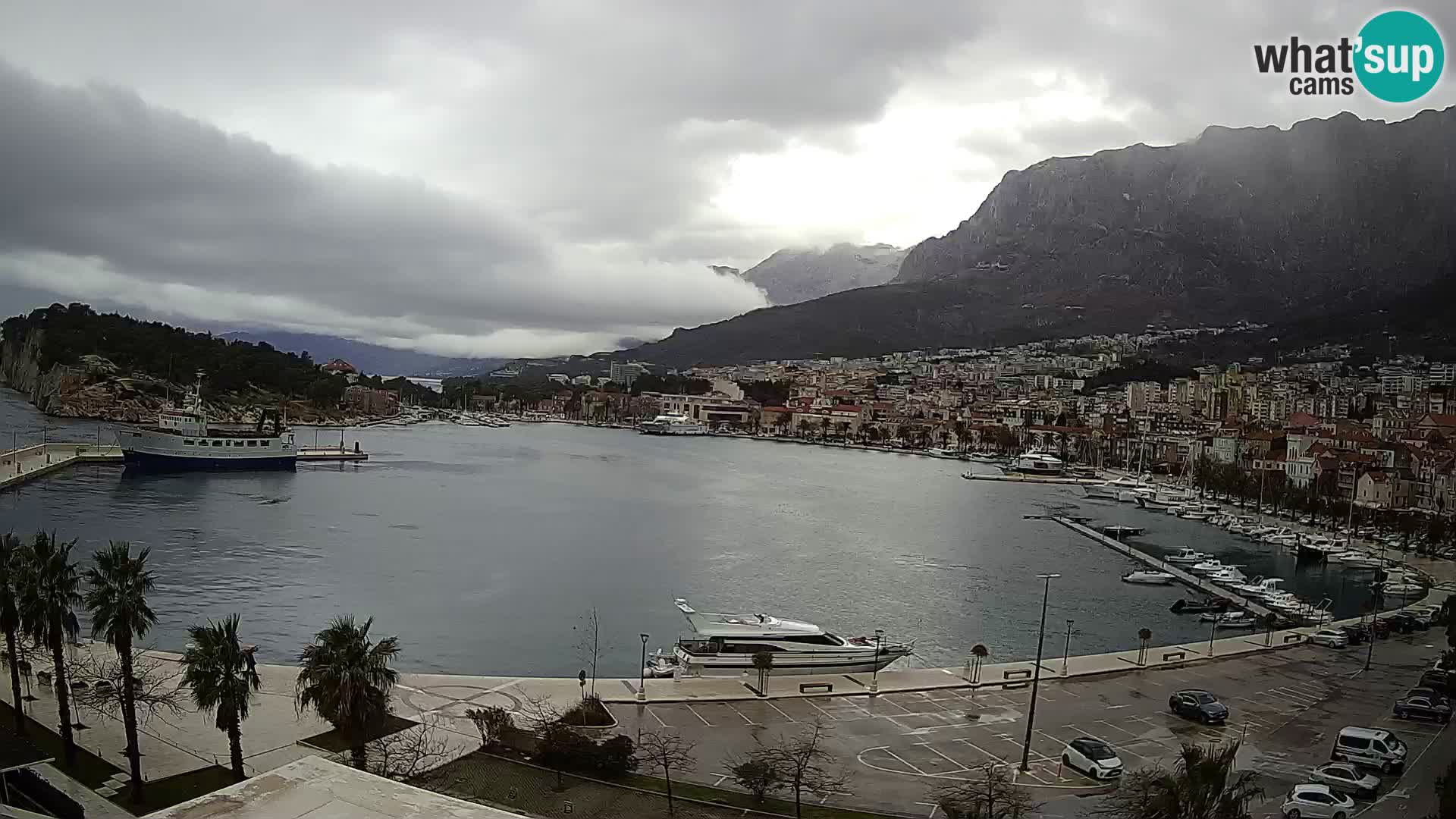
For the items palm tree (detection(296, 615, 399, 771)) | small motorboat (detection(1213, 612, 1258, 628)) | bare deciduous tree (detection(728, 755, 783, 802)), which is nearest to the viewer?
palm tree (detection(296, 615, 399, 771))

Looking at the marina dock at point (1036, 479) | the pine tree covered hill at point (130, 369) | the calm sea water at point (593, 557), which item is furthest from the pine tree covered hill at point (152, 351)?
the marina dock at point (1036, 479)

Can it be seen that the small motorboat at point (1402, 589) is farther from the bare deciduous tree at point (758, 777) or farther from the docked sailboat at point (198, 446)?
the docked sailboat at point (198, 446)

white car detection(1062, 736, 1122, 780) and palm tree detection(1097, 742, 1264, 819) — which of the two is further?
white car detection(1062, 736, 1122, 780)

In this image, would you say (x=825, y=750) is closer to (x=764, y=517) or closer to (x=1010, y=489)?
(x=764, y=517)

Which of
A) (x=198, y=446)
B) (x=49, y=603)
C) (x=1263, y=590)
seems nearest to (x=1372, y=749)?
(x=1263, y=590)

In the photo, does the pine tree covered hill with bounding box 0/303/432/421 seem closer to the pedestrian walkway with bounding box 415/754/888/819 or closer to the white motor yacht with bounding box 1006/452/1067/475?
the white motor yacht with bounding box 1006/452/1067/475

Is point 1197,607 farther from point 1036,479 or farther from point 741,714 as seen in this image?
point 1036,479

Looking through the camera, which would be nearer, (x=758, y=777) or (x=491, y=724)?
(x=758, y=777)

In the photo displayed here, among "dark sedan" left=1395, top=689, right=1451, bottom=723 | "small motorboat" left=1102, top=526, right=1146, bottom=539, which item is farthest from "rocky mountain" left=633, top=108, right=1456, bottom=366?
"dark sedan" left=1395, top=689, right=1451, bottom=723
